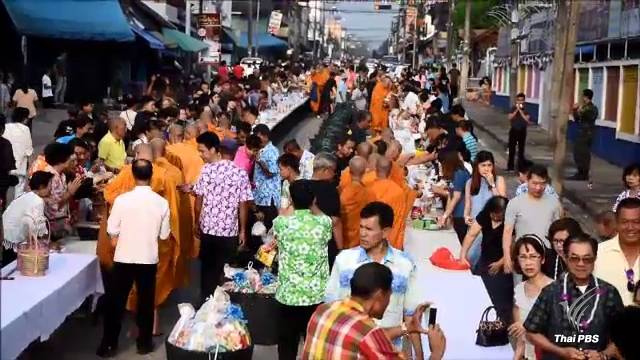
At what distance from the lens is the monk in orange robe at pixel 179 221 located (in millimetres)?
10403

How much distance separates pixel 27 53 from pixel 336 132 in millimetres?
17172

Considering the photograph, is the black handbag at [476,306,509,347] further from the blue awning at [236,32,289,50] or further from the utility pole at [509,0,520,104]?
the blue awning at [236,32,289,50]

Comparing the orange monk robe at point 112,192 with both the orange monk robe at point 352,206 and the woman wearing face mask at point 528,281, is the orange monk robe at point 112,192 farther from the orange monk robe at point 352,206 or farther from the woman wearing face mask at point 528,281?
the woman wearing face mask at point 528,281

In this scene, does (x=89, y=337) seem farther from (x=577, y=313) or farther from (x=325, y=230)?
(x=577, y=313)

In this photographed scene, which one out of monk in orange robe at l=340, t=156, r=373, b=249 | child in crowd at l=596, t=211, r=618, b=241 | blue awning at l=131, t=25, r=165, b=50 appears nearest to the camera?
child in crowd at l=596, t=211, r=618, b=241

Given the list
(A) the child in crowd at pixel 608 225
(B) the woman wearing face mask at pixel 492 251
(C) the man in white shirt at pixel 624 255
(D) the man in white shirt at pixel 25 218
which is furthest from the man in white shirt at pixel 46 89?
(C) the man in white shirt at pixel 624 255

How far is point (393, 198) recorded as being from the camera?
10.2 meters

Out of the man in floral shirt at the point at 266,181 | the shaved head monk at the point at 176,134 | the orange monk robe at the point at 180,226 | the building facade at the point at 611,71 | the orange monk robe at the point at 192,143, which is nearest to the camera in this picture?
the orange monk robe at the point at 180,226

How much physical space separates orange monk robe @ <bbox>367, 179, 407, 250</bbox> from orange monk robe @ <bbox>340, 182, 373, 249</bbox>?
12cm

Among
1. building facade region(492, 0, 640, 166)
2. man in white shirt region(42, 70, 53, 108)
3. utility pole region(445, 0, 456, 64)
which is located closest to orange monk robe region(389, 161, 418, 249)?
building facade region(492, 0, 640, 166)

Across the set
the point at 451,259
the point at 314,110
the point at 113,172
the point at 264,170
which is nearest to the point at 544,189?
the point at 451,259

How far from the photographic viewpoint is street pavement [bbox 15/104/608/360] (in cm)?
971

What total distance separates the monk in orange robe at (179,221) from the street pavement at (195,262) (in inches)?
18.4

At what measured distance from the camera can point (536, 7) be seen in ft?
136
